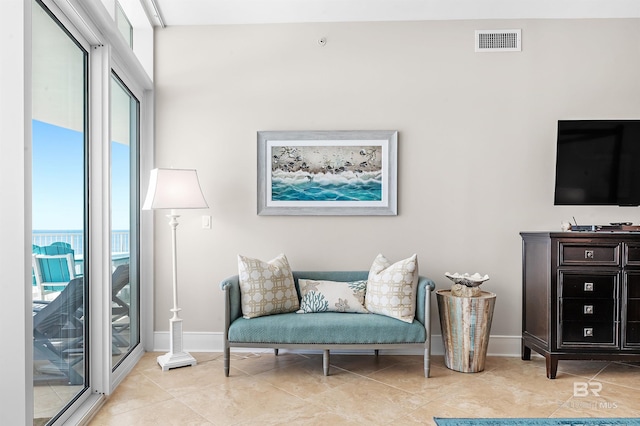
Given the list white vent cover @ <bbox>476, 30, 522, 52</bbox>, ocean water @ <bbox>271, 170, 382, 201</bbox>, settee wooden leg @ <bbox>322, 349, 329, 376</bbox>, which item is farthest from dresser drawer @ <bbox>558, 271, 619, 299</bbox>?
white vent cover @ <bbox>476, 30, 522, 52</bbox>

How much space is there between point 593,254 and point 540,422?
4.26ft

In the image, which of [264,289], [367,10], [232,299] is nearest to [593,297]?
[264,289]

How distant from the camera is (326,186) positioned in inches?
147

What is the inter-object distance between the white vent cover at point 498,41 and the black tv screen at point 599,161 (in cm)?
75

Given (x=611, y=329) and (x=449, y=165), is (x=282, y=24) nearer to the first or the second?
(x=449, y=165)

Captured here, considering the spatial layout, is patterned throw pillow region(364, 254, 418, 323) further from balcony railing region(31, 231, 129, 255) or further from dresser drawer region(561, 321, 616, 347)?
balcony railing region(31, 231, 129, 255)

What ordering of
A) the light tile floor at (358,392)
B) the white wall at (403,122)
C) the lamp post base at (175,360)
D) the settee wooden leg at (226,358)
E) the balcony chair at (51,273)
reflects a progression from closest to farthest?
the balcony chair at (51,273) → the light tile floor at (358,392) → the settee wooden leg at (226,358) → the lamp post base at (175,360) → the white wall at (403,122)

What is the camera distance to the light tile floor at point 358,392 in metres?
2.56

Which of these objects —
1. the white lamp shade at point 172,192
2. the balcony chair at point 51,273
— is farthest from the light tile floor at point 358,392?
the white lamp shade at point 172,192

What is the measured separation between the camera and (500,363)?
349 centimetres

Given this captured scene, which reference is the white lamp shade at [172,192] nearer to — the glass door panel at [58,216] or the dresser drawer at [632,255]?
the glass door panel at [58,216]

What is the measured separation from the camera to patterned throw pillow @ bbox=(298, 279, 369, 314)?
3.35 meters

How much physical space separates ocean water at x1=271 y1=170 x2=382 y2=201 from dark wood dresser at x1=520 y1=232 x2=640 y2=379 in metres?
1.38

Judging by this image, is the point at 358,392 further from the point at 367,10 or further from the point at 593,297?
the point at 367,10
